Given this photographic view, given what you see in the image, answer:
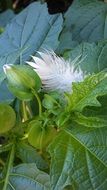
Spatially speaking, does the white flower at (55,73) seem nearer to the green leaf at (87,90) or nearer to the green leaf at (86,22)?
the green leaf at (87,90)

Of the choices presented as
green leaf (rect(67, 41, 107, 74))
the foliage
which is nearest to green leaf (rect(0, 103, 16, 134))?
the foliage

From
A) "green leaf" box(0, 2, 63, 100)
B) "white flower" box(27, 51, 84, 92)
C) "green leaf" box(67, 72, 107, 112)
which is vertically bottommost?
"green leaf" box(67, 72, 107, 112)

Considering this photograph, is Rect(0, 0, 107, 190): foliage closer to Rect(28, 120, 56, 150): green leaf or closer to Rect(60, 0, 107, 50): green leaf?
Rect(28, 120, 56, 150): green leaf

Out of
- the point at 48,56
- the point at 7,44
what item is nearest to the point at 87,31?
the point at 7,44

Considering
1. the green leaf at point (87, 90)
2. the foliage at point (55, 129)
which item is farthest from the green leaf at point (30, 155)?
the green leaf at point (87, 90)

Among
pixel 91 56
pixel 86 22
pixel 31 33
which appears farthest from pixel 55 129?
pixel 86 22

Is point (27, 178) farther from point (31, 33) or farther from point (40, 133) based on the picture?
point (31, 33)
